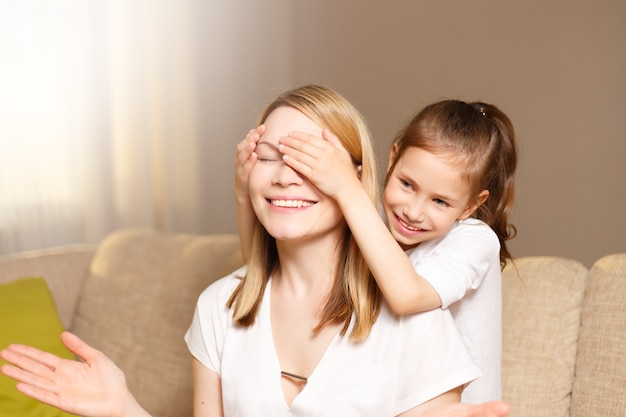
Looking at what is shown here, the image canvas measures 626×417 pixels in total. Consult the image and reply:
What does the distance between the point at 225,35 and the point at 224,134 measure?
22.4 inches

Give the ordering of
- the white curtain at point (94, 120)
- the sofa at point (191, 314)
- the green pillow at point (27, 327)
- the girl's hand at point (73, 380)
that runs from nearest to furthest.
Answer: the girl's hand at point (73, 380) < the sofa at point (191, 314) < the green pillow at point (27, 327) < the white curtain at point (94, 120)

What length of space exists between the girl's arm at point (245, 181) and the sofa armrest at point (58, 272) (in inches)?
40.1

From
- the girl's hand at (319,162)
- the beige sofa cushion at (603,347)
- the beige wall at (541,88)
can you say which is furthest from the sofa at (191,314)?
the beige wall at (541,88)

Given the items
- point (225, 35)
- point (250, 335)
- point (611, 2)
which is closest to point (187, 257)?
point (250, 335)

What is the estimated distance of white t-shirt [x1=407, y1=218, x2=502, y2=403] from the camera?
1580 millimetres

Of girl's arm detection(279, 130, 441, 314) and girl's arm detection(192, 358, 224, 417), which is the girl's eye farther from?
girl's arm detection(192, 358, 224, 417)

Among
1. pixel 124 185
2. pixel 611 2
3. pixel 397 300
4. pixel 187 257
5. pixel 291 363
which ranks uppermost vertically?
pixel 611 2

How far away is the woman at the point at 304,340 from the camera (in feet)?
4.65

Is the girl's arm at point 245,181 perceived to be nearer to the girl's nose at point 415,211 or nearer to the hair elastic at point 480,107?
the girl's nose at point 415,211

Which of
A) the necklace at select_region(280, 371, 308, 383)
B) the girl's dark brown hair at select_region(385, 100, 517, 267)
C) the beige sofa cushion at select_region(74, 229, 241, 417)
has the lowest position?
the beige sofa cushion at select_region(74, 229, 241, 417)

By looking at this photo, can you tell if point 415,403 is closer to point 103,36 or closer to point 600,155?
point 600,155

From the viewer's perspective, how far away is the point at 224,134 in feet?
15.1

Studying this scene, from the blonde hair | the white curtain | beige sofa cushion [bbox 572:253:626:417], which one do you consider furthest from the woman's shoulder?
the white curtain

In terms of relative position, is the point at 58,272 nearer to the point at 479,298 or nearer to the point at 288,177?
the point at 288,177
